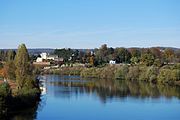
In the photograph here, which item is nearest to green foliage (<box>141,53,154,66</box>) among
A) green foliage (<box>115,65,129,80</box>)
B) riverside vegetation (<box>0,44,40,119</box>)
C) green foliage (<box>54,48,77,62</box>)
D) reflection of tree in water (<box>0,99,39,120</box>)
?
green foliage (<box>115,65,129,80</box>)

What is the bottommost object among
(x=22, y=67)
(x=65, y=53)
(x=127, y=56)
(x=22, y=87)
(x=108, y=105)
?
(x=108, y=105)

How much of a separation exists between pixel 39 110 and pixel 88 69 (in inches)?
1475

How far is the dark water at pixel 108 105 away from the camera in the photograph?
22688 mm

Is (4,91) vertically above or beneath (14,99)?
above

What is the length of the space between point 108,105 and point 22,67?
21.8 feet

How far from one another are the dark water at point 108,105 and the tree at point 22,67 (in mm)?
1901

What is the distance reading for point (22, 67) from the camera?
24938mm

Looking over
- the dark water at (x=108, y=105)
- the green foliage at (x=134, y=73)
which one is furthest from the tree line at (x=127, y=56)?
the dark water at (x=108, y=105)

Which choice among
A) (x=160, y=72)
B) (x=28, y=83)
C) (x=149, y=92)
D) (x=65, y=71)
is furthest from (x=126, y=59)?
(x=28, y=83)

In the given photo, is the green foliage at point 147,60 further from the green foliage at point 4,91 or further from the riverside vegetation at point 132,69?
the green foliage at point 4,91

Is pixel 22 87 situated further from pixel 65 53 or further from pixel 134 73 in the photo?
pixel 65 53

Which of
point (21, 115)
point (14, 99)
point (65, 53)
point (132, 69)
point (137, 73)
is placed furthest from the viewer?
point (65, 53)

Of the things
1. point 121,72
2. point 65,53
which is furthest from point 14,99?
point 65,53

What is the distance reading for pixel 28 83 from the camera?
85.3ft
